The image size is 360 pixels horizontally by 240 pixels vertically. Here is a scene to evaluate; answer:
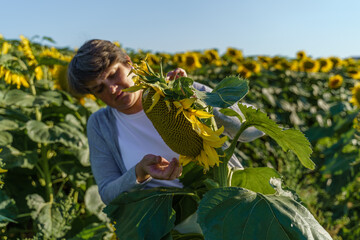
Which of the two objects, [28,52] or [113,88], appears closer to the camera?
[113,88]

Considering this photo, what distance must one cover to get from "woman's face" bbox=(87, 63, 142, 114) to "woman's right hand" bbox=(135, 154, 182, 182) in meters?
0.28

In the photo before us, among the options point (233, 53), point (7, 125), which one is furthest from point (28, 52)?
point (233, 53)

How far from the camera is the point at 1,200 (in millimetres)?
1762

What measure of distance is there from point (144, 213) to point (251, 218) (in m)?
0.34

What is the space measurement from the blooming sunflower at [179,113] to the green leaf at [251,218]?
3.9 inches

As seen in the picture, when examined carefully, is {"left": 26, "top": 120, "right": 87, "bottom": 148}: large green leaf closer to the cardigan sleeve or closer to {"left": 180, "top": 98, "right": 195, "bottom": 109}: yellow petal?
the cardigan sleeve

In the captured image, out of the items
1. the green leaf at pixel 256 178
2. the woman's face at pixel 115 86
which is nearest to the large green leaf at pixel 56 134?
the woman's face at pixel 115 86

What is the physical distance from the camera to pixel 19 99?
87.4 inches

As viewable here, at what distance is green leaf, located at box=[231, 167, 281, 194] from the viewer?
1061mm

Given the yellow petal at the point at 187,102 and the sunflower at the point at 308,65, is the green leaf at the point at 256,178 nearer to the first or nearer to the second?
the yellow petal at the point at 187,102

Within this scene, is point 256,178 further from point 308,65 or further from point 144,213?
point 308,65

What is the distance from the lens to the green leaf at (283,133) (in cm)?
91

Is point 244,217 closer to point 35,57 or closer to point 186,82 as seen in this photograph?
point 186,82

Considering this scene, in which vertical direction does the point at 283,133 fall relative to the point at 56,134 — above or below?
above
